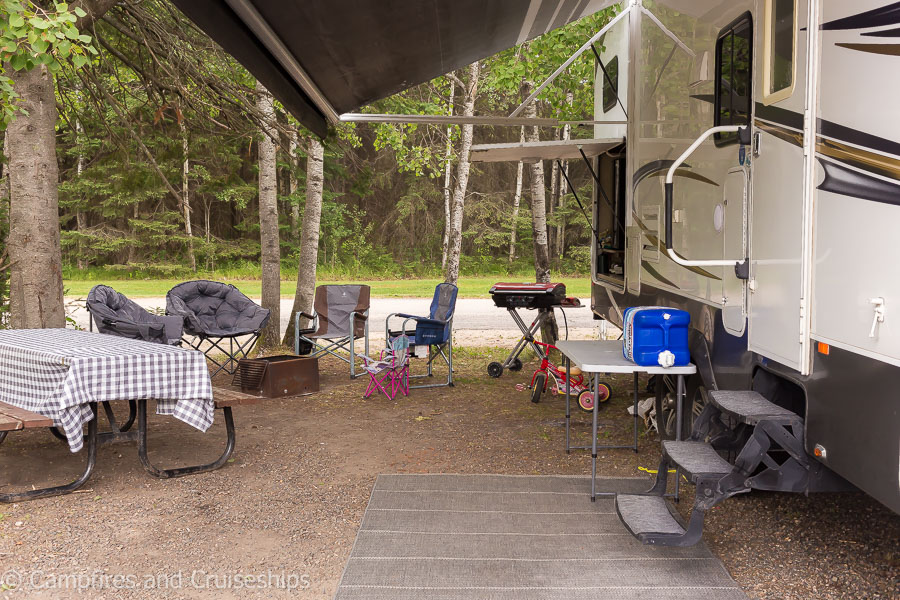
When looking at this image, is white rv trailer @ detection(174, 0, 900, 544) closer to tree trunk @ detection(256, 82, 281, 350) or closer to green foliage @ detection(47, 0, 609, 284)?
tree trunk @ detection(256, 82, 281, 350)

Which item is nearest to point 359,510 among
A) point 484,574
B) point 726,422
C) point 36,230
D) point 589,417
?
point 484,574

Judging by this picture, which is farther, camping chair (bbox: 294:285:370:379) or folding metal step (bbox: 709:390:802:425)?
camping chair (bbox: 294:285:370:379)

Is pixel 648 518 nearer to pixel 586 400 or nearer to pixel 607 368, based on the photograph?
pixel 607 368

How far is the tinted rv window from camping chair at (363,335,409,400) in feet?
12.9

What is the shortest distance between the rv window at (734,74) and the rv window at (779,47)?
184 millimetres

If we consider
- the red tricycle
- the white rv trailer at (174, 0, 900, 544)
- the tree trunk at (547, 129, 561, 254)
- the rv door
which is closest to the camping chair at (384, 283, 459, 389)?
the red tricycle

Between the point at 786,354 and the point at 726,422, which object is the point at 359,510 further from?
the point at 786,354

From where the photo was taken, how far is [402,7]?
3855 mm

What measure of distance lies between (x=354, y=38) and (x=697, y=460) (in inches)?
104

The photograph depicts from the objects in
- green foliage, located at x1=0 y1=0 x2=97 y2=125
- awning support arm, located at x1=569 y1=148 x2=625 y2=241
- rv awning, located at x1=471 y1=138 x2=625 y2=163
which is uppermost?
green foliage, located at x1=0 y1=0 x2=97 y2=125

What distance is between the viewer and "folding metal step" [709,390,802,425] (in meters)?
2.72

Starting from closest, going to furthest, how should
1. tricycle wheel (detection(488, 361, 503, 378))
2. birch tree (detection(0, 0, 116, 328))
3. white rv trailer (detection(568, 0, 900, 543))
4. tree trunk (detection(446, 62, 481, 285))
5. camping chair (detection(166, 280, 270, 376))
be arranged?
white rv trailer (detection(568, 0, 900, 543)) → birch tree (detection(0, 0, 116, 328)) → camping chair (detection(166, 280, 270, 376)) → tricycle wheel (detection(488, 361, 503, 378)) → tree trunk (detection(446, 62, 481, 285))

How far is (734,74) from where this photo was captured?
3287 mm

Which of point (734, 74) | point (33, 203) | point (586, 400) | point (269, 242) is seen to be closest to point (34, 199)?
point (33, 203)
